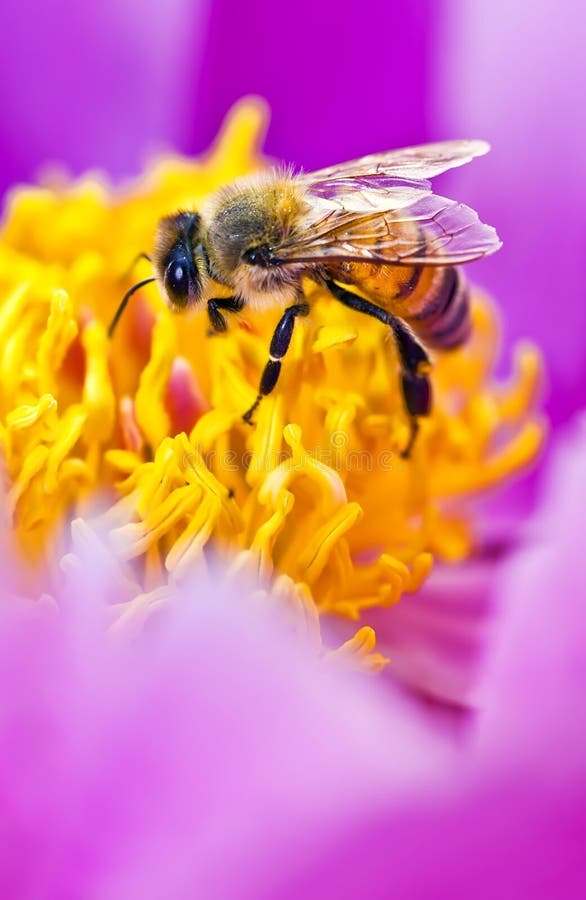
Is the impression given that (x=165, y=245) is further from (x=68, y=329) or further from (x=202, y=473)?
(x=202, y=473)

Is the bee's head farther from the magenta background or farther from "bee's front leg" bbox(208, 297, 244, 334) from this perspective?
the magenta background

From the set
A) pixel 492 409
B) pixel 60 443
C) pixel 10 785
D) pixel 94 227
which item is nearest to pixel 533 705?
pixel 10 785

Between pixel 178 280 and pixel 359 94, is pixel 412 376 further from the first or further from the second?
pixel 359 94

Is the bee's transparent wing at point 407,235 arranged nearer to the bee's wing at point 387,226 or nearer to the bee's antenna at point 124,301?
the bee's wing at point 387,226

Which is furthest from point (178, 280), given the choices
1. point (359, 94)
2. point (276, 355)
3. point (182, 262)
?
point (359, 94)

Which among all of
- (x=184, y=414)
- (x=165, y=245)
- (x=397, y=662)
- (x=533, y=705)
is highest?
(x=165, y=245)

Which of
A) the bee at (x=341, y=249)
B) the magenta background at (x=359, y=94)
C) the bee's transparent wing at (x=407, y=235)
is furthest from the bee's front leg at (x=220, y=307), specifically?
the magenta background at (x=359, y=94)
